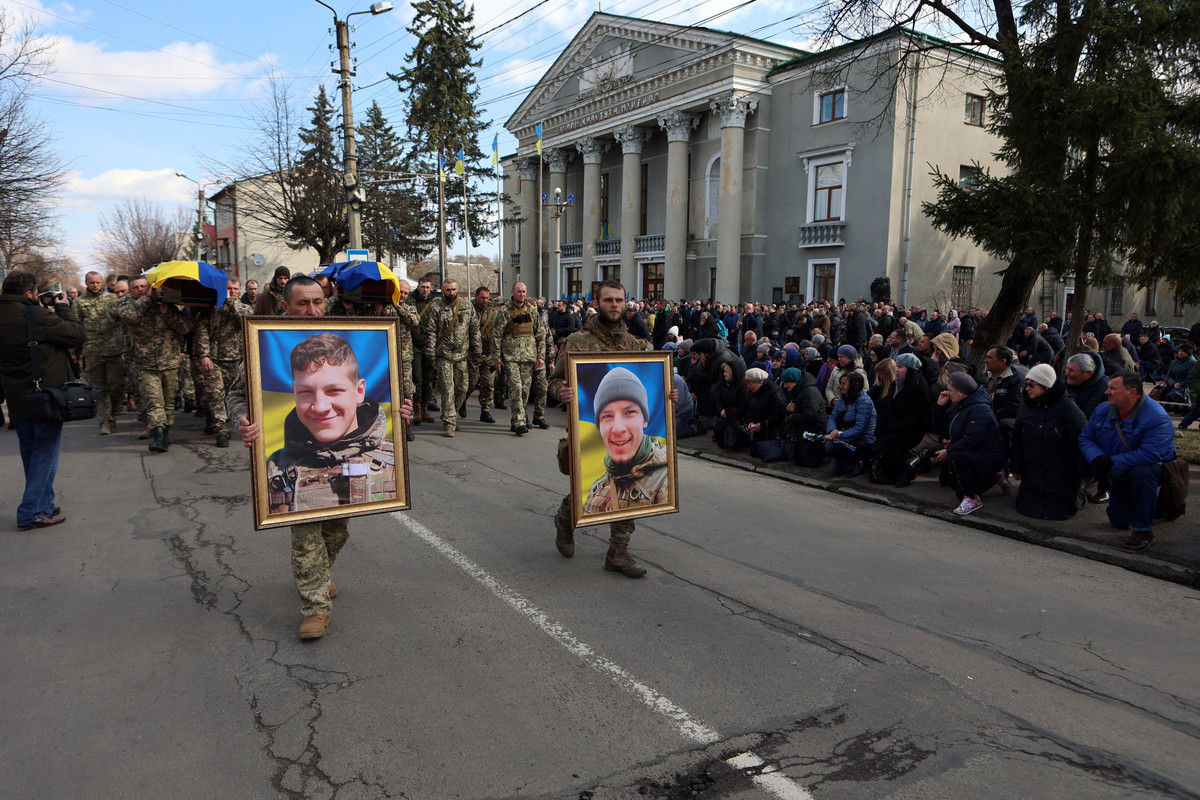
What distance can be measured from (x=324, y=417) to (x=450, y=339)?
704 cm

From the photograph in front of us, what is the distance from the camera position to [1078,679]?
158 inches

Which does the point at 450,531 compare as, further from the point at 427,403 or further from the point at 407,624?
the point at 427,403

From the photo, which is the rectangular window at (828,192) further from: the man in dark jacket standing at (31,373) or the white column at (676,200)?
the man in dark jacket standing at (31,373)

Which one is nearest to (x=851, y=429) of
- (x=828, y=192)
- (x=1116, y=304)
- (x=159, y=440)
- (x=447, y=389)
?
(x=447, y=389)

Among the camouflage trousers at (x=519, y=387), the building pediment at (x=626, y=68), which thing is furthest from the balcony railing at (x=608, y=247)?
the camouflage trousers at (x=519, y=387)

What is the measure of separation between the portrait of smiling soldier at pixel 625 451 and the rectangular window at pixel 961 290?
2866 cm

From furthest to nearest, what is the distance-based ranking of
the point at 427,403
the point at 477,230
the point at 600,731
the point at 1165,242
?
the point at 477,230 → the point at 427,403 → the point at 1165,242 → the point at 600,731

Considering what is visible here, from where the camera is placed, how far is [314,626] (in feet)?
13.9

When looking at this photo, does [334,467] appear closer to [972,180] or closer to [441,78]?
[972,180]

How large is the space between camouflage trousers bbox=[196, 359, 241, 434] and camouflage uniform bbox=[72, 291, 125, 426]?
1673 mm

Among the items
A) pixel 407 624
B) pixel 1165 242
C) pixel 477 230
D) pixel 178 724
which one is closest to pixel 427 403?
pixel 407 624

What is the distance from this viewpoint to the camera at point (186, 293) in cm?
948

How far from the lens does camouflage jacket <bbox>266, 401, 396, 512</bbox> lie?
4.18 meters

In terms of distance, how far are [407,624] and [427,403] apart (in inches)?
352
